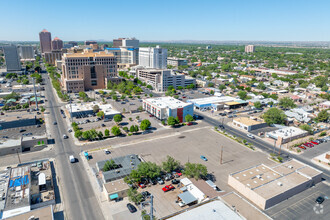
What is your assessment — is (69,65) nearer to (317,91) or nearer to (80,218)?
(80,218)

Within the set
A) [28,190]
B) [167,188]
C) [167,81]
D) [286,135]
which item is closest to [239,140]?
[286,135]

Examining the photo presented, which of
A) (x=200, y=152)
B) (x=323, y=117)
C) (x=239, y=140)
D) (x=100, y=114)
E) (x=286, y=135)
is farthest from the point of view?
(x=100, y=114)

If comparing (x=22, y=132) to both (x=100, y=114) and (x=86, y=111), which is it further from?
(x=100, y=114)

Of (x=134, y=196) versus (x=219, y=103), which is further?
(x=219, y=103)

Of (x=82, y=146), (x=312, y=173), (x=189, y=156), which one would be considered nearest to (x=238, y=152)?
(x=189, y=156)

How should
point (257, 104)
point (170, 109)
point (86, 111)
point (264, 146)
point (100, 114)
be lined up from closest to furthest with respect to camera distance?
point (264, 146)
point (170, 109)
point (100, 114)
point (86, 111)
point (257, 104)

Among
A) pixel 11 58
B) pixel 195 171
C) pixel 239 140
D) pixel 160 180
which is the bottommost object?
pixel 160 180

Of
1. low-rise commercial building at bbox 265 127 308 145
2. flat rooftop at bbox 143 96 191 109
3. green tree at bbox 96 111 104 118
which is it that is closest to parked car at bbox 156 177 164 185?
flat rooftop at bbox 143 96 191 109

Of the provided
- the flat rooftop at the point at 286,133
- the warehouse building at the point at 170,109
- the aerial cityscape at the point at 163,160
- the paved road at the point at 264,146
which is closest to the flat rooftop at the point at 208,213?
the aerial cityscape at the point at 163,160
